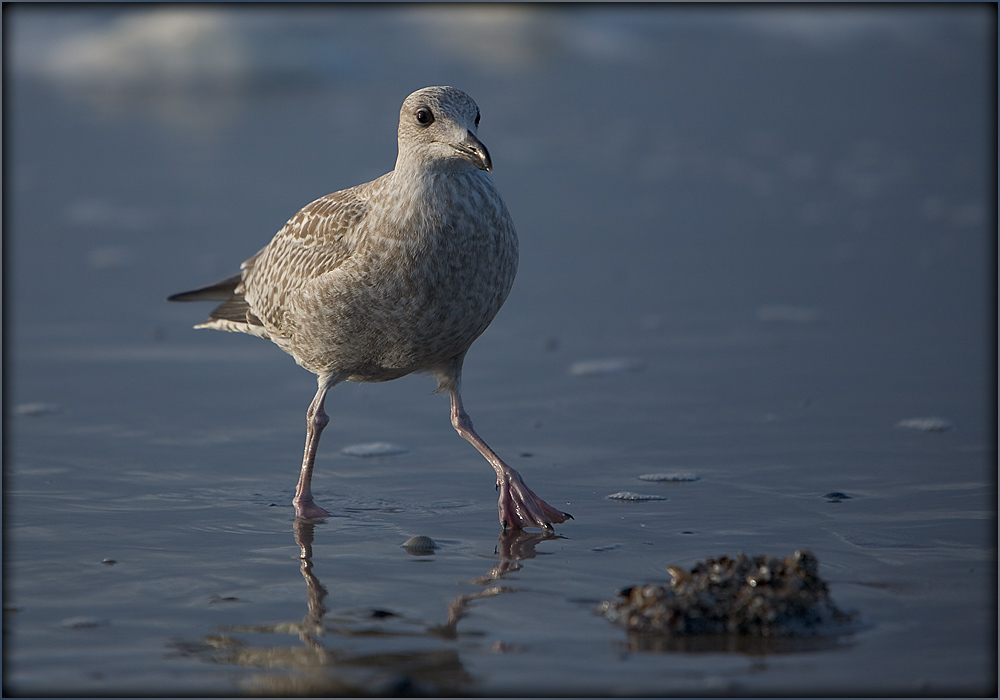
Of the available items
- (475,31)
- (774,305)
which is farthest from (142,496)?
(475,31)

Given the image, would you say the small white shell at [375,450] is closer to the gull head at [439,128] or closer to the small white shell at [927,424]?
the gull head at [439,128]

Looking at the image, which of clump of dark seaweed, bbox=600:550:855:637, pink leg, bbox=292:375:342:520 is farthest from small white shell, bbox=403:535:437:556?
clump of dark seaweed, bbox=600:550:855:637

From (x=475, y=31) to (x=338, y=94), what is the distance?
4387 millimetres

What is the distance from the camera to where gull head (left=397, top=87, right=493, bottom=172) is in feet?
17.9

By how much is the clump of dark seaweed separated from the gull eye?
2512 millimetres

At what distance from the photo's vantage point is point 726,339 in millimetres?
8367

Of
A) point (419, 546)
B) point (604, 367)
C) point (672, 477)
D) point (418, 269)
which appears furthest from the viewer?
point (604, 367)

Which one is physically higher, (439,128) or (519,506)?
(439,128)

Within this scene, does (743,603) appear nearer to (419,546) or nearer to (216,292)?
(419,546)

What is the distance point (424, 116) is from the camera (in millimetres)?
5578

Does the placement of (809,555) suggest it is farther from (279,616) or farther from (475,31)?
(475,31)

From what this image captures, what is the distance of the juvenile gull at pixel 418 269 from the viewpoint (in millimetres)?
5492

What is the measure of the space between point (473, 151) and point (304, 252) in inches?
50.0

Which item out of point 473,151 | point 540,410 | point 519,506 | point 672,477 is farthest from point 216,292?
point 672,477
